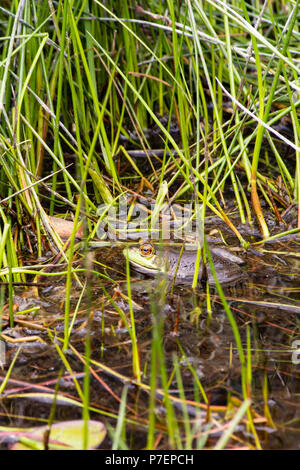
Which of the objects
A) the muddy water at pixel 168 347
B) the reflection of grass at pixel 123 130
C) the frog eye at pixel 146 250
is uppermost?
the reflection of grass at pixel 123 130

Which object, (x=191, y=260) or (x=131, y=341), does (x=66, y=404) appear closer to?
(x=131, y=341)

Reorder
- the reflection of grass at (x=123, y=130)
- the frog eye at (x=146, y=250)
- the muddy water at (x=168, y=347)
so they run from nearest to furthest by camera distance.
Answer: the muddy water at (x=168, y=347)
the reflection of grass at (x=123, y=130)
the frog eye at (x=146, y=250)

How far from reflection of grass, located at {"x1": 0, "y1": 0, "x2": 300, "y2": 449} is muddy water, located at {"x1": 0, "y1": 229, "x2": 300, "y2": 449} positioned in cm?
5

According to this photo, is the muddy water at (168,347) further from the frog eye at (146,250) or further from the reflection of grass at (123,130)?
the frog eye at (146,250)

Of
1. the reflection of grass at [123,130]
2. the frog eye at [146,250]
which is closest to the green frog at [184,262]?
the frog eye at [146,250]

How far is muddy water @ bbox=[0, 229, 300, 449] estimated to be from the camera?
160 cm

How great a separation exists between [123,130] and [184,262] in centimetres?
164

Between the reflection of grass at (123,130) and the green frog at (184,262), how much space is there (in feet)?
0.60

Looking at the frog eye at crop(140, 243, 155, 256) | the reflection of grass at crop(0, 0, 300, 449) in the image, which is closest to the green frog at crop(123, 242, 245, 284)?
the frog eye at crop(140, 243, 155, 256)

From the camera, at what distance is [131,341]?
1.92 meters

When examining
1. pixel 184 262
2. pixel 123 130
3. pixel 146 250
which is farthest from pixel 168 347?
pixel 123 130

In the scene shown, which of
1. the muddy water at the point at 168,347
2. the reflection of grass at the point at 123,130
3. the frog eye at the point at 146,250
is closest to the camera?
the muddy water at the point at 168,347

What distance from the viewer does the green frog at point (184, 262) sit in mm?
2391

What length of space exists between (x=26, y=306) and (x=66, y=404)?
633 millimetres
